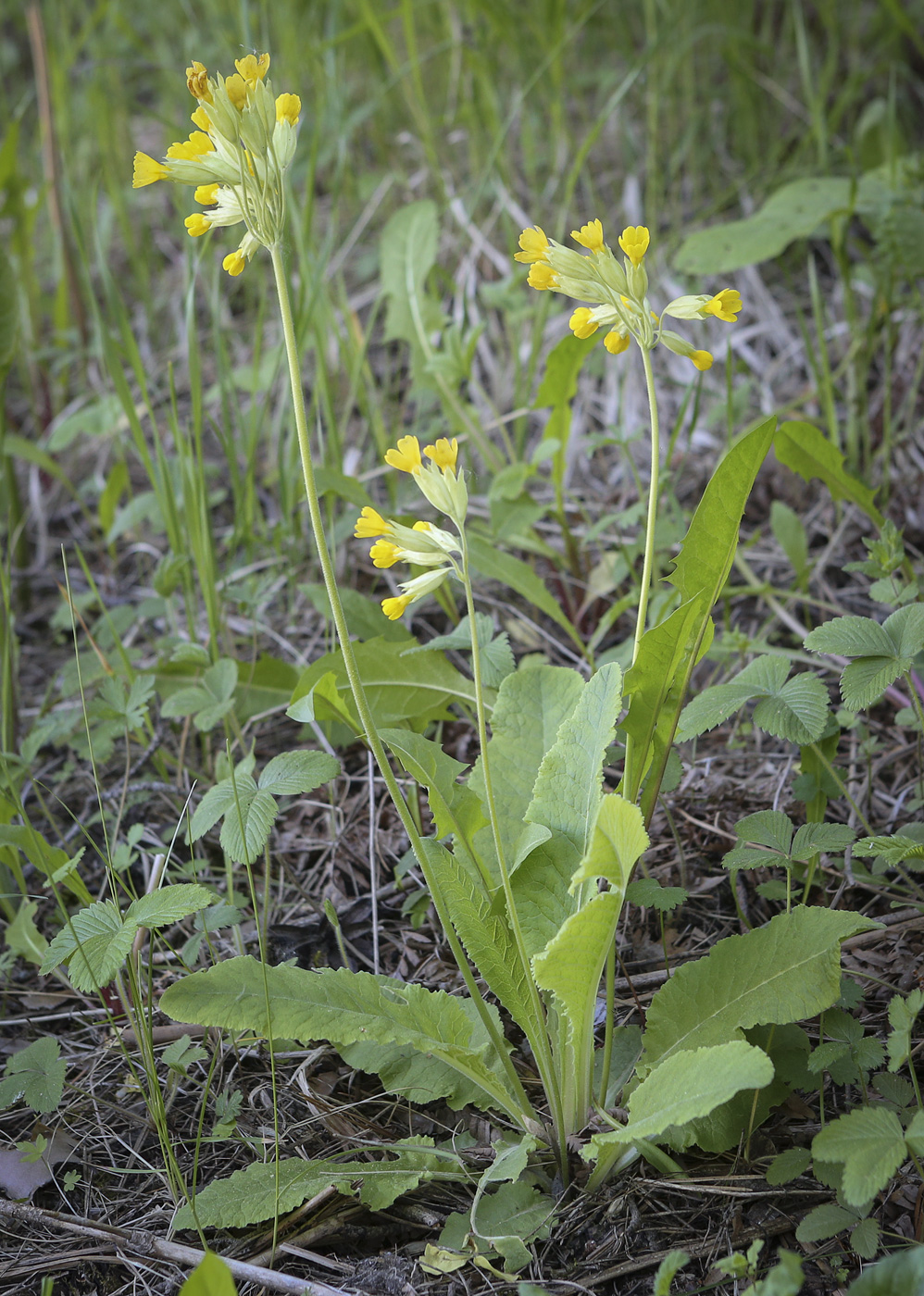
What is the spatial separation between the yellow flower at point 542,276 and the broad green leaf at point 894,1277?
3.96 ft

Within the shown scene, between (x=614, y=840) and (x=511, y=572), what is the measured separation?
1101mm

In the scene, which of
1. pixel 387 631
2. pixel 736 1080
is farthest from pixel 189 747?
pixel 736 1080

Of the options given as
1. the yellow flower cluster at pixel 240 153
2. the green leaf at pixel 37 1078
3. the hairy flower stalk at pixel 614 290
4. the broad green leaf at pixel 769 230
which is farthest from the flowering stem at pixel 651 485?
the broad green leaf at pixel 769 230

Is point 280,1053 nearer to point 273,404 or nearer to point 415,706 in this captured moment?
point 415,706

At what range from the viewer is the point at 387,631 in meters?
2.11

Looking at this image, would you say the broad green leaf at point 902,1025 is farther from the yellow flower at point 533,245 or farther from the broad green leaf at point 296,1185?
the yellow flower at point 533,245

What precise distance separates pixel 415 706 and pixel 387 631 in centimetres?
24

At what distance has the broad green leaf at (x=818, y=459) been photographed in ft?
6.72

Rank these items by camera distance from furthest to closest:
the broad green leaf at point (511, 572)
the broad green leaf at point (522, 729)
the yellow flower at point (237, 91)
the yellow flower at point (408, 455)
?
the broad green leaf at point (511, 572)
the broad green leaf at point (522, 729)
the yellow flower at point (408, 455)
the yellow flower at point (237, 91)

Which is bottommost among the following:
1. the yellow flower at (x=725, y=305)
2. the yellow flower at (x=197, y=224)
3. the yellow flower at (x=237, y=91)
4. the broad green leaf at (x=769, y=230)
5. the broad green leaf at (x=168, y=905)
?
the broad green leaf at (x=168, y=905)

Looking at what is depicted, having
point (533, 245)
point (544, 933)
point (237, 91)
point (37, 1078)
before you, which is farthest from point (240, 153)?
point (37, 1078)

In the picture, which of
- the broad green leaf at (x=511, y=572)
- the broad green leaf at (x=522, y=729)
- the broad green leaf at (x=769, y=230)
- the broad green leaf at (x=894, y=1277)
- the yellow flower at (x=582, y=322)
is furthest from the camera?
the broad green leaf at (x=769, y=230)

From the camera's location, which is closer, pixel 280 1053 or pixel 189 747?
pixel 280 1053

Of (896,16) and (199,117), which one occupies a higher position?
(896,16)
